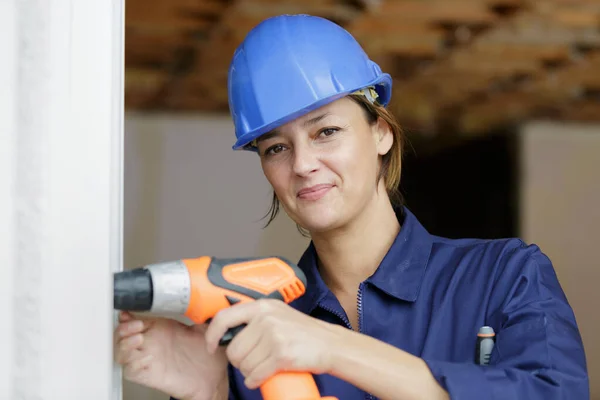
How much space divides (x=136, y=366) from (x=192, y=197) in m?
4.62

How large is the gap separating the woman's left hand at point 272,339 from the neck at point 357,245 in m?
0.55

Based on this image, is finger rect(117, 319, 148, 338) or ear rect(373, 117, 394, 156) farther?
ear rect(373, 117, 394, 156)

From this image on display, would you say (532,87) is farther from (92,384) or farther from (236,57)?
(92,384)

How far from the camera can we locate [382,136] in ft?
5.74

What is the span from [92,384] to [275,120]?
590mm

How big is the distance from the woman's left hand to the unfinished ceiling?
2410 millimetres

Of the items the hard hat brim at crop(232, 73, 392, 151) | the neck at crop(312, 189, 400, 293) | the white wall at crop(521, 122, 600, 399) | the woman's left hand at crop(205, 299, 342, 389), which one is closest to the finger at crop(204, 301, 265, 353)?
the woman's left hand at crop(205, 299, 342, 389)

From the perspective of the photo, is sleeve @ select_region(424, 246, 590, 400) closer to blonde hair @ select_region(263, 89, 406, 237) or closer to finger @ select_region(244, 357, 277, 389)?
finger @ select_region(244, 357, 277, 389)

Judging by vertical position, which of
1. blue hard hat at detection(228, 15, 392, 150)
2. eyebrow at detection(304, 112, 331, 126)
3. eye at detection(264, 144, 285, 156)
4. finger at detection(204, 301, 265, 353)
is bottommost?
finger at detection(204, 301, 265, 353)

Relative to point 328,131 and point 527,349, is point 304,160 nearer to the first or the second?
point 328,131

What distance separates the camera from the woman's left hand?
1.11 meters

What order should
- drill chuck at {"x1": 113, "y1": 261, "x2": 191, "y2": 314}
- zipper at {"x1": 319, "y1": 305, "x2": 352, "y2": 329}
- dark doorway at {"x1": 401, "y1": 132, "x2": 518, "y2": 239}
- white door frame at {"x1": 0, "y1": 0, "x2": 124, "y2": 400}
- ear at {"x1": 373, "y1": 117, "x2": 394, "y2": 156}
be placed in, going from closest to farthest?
1. white door frame at {"x1": 0, "y1": 0, "x2": 124, "y2": 400}
2. drill chuck at {"x1": 113, "y1": 261, "x2": 191, "y2": 314}
3. zipper at {"x1": 319, "y1": 305, "x2": 352, "y2": 329}
4. ear at {"x1": 373, "y1": 117, "x2": 394, "y2": 156}
5. dark doorway at {"x1": 401, "y1": 132, "x2": 518, "y2": 239}

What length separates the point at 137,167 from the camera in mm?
5848

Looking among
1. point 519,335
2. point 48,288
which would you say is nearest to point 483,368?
point 519,335
